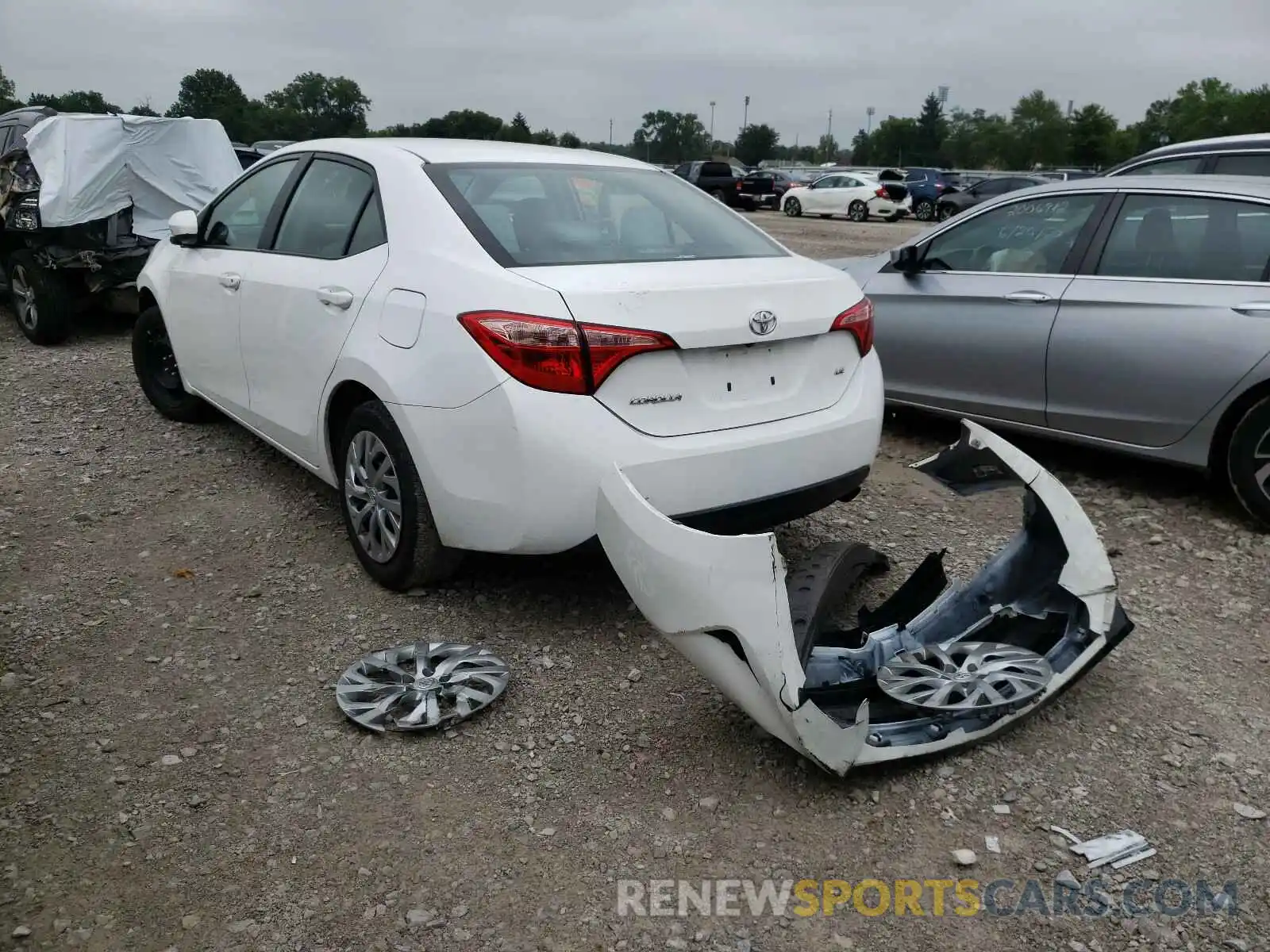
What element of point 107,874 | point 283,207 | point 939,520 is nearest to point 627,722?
point 107,874

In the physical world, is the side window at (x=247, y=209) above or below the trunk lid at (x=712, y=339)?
above

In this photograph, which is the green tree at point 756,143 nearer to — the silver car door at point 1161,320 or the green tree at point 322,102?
the green tree at point 322,102

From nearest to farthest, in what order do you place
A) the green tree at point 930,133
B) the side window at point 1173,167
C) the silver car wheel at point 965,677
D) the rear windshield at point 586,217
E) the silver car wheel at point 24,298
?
the silver car wheel at point 965,677, the rear windshield at point 586,217, the side window at point 1173,167, the silver car wheel at point 24,298, the green tree at point 930,133

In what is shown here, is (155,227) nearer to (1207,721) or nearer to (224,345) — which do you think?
(224,345)

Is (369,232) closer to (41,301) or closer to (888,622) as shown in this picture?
(888,622)

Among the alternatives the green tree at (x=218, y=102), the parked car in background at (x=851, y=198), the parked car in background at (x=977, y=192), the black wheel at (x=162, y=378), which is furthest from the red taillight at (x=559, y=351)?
the green tree at (x=218, y=102)

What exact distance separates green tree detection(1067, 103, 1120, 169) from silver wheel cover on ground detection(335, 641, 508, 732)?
83192 millimetres

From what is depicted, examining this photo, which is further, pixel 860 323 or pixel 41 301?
pixel 41 301

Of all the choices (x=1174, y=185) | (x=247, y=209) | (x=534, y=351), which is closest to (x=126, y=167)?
(x=247, y=209)

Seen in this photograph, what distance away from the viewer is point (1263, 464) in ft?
15.0

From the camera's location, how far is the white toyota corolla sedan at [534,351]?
10.6ft

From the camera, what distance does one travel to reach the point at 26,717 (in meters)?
3.21

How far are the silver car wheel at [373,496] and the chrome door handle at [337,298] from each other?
1.55 feet

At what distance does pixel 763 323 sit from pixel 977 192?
1075 inches
